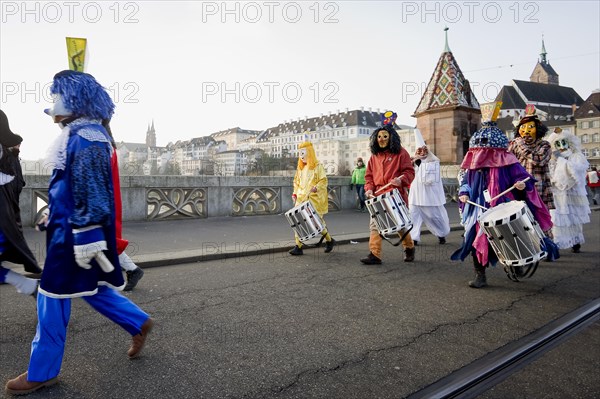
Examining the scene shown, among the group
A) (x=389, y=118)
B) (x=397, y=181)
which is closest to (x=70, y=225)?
(x=397, y=181)

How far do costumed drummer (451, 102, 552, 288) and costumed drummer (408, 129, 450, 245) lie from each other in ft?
11.3

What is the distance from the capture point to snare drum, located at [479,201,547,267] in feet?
13.3

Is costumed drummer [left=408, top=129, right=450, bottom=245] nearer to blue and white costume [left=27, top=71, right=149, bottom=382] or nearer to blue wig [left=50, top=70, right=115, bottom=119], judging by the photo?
blue wig [left=50, top=70, right=115, bottom=119]

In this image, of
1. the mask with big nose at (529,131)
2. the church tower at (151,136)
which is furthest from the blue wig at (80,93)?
the church tower at (151,136)

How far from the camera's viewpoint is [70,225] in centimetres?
246

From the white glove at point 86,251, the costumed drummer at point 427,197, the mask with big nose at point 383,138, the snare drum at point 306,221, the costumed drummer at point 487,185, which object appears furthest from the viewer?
the costumed drummer at point 427,197

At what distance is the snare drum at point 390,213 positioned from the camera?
19.0 feet

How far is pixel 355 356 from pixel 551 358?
4.45ft

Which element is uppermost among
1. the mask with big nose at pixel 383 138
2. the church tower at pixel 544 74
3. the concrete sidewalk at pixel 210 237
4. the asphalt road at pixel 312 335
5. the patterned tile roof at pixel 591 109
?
the church tower at pixel 544 74

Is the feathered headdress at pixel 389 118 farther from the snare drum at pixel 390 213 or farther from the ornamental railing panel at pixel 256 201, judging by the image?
the ornamental railing panel at pixel 256 201

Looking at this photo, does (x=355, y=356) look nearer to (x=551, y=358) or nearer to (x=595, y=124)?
(x=551, y=358)

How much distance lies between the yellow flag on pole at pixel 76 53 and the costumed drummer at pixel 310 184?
14.4ft

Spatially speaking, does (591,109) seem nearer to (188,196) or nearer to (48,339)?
(188,196)

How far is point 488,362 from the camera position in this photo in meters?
2.93
